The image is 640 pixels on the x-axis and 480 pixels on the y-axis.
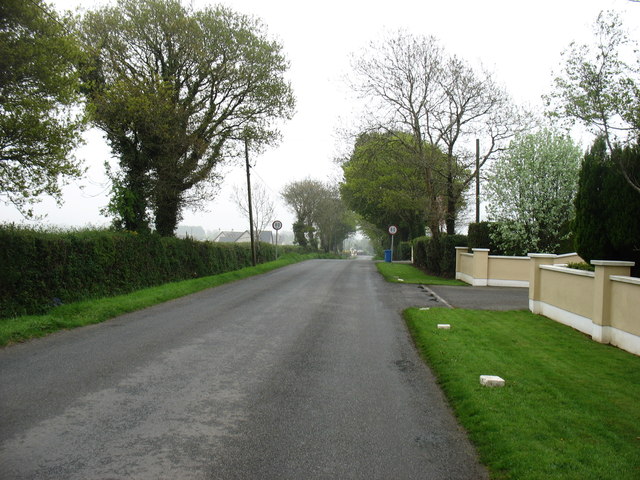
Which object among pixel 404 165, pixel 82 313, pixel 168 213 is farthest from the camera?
pixel 404 165

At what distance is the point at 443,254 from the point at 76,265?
59.0 feet

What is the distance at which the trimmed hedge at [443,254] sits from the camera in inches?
990

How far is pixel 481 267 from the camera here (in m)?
20.4

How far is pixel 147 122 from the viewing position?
2047cm

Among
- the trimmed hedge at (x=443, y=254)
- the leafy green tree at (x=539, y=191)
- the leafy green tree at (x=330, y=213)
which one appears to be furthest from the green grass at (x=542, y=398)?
the leafy green tree at (x=330, y=213)

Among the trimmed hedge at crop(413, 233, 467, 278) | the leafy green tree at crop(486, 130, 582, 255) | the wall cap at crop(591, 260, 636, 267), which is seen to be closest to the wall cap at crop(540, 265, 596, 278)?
the wall cap at crop(591, 260, 636, 267)

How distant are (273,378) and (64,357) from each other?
331cm

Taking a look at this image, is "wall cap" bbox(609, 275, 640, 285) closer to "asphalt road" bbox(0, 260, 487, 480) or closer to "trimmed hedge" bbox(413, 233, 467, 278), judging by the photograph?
"asphalt road" bbox(0, 260, 487, 480)

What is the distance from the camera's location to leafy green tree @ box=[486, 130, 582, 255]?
19000mm

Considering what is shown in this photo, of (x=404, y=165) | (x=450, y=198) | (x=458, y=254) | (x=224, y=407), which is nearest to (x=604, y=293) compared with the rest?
(x=224, y=407)

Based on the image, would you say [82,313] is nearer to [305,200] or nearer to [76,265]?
[76,265]

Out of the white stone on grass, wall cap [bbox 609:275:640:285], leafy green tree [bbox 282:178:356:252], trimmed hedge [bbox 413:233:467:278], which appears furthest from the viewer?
leafy green tree [bbox 282:178:356:252]

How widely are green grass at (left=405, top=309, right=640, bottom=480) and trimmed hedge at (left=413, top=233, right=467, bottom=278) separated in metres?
14.8

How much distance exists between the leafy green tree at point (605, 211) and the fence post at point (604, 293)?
1582 mm
